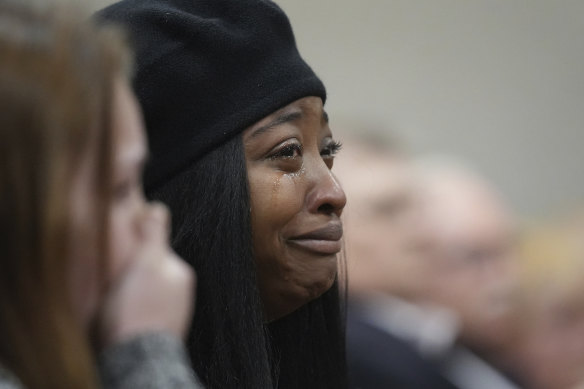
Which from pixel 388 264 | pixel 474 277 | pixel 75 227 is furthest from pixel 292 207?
pixel 474 277

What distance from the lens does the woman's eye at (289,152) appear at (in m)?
1.80

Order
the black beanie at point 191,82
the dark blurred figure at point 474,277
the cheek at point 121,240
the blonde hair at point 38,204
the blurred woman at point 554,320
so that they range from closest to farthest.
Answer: the blonde hair at point 38,204
the cheek at point 121,240
the black beanie at point 191,82
the dark blurred figure at point 474,277
the blurred woman at point 554,320

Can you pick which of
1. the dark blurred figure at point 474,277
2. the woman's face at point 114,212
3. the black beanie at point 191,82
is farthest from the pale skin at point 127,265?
the dark blurred figure at point 474,277

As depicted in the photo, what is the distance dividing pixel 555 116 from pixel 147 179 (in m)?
3.98

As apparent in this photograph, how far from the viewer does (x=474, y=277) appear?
3.27m

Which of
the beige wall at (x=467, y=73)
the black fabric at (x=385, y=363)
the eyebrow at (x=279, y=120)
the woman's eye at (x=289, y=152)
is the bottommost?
the beige wall at (x=467, y=73)

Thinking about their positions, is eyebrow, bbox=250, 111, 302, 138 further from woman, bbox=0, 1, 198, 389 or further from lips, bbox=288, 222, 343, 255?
woman, bbox=0, 1, 198, 389

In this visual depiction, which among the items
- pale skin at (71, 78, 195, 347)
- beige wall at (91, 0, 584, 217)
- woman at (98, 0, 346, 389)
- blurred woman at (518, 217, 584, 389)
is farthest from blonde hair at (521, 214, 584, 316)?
pale skin at (71, 78, 195, 347)

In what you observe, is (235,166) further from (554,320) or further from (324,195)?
(554,320)

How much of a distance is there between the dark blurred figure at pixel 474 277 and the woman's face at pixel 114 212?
1.93 metres

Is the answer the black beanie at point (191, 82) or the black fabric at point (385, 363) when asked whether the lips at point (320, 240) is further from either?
the black fabric at point (385, 363)

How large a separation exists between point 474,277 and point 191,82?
5.65ft

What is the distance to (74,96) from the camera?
3.58ft

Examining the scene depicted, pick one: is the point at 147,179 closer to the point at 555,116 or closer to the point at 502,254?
the point at 502,254
